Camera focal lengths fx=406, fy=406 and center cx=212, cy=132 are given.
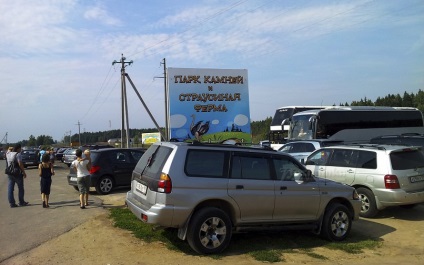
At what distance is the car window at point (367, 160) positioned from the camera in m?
9.50

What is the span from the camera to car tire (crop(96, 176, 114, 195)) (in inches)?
521

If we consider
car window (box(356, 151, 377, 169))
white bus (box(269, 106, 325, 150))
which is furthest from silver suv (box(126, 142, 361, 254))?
white bus (box(269, 106, 325, 150))

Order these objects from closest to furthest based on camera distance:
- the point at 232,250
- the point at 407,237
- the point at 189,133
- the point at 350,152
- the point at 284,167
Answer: the point at 232,250 < the point at 284,167 < the point at 407,237 < the point at 350,152 < the point at 189,133

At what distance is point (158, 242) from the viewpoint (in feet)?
23.0

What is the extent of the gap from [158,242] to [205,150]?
1815 millimetres

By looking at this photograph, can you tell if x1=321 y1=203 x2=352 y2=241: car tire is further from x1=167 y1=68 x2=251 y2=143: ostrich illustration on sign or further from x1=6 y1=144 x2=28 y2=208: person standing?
x1=167 y1=68 x2=251 y2=143: ostrich illustration on sign

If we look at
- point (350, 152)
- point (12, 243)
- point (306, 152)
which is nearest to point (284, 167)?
point (350, 152)

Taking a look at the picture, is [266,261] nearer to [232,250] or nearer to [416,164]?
[232,250]

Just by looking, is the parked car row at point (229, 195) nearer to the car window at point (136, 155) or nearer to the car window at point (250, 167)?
the car window at point (250, 167)

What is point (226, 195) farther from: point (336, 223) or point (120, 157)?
point (120, 157)

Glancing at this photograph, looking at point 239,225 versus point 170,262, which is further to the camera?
point 239,225

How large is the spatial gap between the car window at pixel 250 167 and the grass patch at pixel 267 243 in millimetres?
1138

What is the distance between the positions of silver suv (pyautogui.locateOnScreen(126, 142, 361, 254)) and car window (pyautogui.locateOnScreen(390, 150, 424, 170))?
86.2 inches

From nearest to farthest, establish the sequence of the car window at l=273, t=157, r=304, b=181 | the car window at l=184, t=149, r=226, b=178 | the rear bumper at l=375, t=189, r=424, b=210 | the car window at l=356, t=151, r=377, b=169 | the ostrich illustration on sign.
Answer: the car window at l=184, t=149, r=226, b=178 < the car window at l=273, t=157, r=304, b=181 < the rear bumper at l=375, t=189, r=424, b=210 < the car window at l=356, t=151, r=377, b=169 < the ostrich illustration on sign
